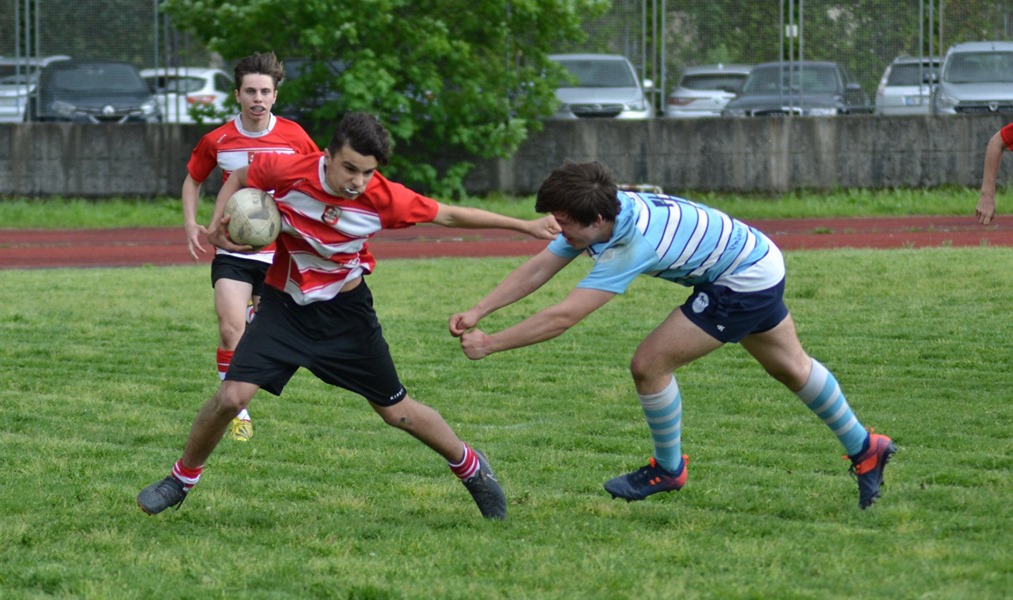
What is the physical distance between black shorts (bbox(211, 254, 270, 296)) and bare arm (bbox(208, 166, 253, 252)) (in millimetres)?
1725

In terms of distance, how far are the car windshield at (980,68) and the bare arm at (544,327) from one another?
17379mm

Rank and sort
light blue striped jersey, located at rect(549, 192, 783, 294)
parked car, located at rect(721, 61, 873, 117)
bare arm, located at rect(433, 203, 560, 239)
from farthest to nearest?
parked car, located at rect(721, 61, 873, 117), bare arm, located at rect(433, 203, 560, 239), light blue striped jersey, located at rect(549, 192, 783, 294)

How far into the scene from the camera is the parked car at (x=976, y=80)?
67.3 feet

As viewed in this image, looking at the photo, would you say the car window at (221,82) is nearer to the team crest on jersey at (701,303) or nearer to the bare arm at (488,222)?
the bare arm at (488,222)

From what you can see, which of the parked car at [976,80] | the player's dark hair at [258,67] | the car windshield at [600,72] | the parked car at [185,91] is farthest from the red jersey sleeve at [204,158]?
the parked car at [976,80]

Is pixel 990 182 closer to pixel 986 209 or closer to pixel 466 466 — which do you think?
pixel 986 209

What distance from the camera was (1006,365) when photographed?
874 centimetres

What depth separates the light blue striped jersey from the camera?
4.95 metres

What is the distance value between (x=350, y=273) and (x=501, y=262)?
8932 millimetres

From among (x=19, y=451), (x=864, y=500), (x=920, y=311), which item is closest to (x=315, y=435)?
(x=19, y=451)

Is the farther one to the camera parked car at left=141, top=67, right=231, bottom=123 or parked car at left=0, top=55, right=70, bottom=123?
parked car at left=141, top=67, right=231, bottom=123

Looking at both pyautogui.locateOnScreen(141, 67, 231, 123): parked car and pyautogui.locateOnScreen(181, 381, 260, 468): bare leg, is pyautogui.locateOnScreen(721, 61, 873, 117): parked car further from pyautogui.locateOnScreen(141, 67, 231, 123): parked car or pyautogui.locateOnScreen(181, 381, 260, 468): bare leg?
pyautogui.locateOnScreen(181, 381, 260, 468): bare leg

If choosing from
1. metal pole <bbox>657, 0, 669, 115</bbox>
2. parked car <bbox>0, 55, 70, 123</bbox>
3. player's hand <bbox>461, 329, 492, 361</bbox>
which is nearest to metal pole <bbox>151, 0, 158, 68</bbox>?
A: parked car <bbox>0, 55, 70, 123</bbox>

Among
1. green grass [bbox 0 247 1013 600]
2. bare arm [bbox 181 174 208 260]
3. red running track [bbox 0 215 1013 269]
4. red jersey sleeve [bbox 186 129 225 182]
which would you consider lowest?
red running track [bbox 0 215 1013 269]
